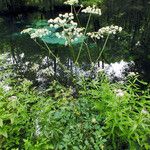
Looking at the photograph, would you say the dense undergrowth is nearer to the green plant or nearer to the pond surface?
the green plant

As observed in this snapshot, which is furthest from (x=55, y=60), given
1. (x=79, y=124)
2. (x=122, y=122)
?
(x=122, y=122)

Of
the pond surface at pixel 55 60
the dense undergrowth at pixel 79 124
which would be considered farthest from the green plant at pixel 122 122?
the pond surface at pixel 55 60

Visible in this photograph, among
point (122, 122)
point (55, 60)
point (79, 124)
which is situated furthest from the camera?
point (55, 60)

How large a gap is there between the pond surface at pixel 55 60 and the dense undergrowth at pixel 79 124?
6089 millimetres

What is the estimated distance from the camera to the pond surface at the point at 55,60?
13469 millimetres

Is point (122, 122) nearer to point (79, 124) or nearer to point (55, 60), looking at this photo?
point (79, 124)

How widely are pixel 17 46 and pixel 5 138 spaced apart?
1457cm

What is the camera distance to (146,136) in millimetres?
4730

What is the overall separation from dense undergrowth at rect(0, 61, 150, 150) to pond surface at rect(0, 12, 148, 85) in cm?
609

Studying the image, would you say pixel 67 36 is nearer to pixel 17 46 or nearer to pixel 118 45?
pixel 118 45

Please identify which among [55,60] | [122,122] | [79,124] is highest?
[122,122]

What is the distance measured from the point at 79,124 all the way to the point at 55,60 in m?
11.2

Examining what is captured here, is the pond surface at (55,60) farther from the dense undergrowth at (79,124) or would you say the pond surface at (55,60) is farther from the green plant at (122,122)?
the green plant at (122,122)

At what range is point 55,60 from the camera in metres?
15.8
